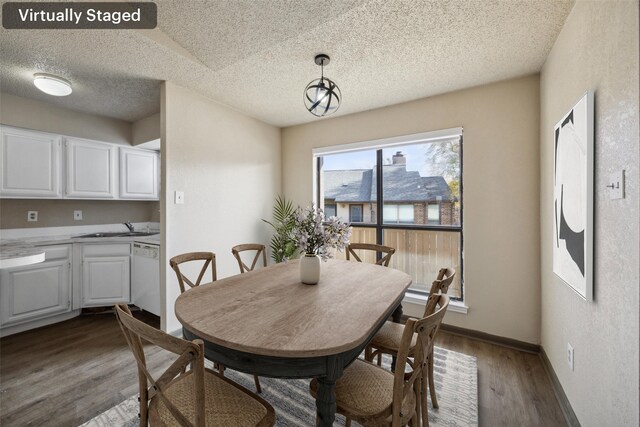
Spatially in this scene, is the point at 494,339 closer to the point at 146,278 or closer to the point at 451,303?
the point at 451,303

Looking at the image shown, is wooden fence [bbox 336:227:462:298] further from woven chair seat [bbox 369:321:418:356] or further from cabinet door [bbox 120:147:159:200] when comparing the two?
cabinet door [bbox 120:147:159:200]

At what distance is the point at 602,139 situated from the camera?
1230 millimetres

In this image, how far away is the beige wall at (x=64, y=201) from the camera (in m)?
2.95

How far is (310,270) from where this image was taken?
171cm

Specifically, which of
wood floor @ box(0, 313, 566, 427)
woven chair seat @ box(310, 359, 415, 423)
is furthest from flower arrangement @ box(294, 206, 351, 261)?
wood floor @ box(0, 313, 566, 427)

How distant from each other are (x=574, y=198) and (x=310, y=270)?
156 cm

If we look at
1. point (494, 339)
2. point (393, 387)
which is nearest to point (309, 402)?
point (393, 387)

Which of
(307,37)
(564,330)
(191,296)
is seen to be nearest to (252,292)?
(191,296)

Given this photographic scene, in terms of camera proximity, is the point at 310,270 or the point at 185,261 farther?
the point at 185,261

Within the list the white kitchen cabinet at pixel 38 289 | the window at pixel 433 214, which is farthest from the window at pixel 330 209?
the white kitchen cabinet at pixel 38 289

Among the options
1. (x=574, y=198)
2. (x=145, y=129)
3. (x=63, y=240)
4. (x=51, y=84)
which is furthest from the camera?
(x=145, y=129)

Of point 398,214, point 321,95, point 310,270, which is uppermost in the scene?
point 321,95

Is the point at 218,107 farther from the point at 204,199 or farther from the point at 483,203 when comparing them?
the point at 483,203

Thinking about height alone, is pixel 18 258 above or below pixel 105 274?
above
